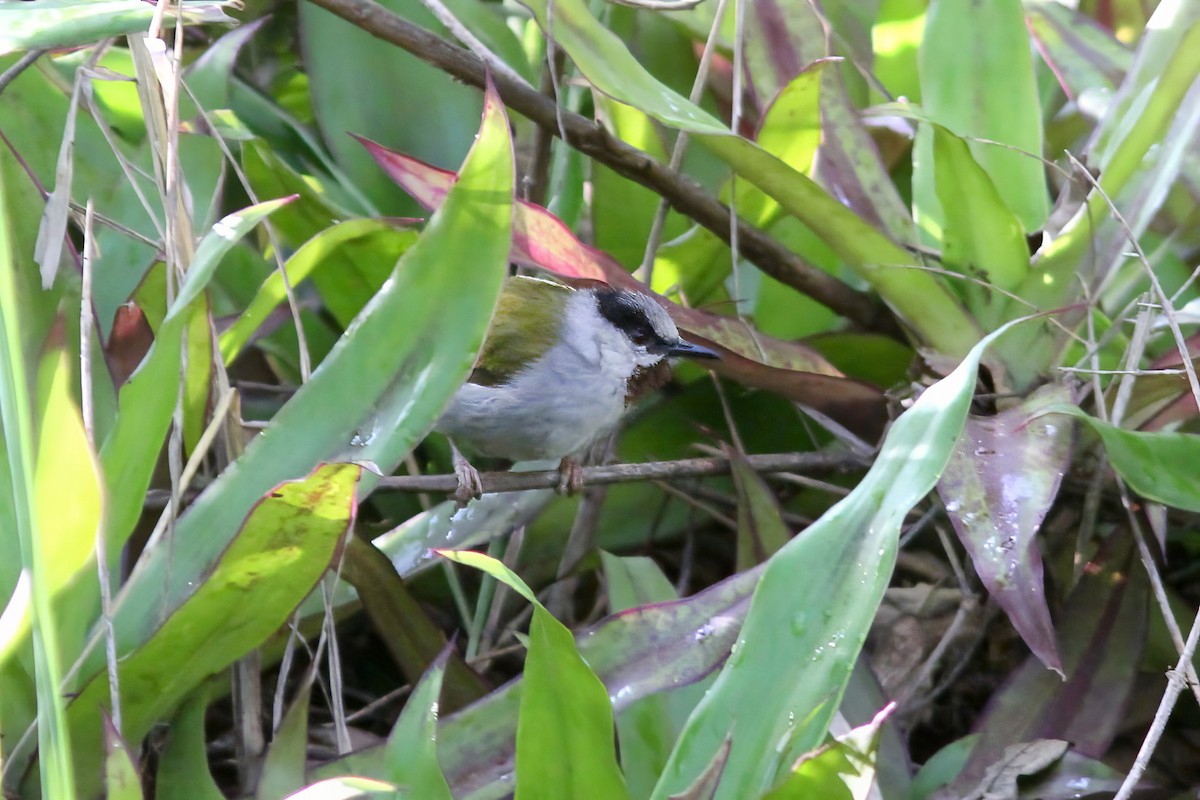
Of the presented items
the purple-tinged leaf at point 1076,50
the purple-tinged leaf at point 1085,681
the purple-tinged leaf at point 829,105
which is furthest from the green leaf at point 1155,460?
the purple-tinged leaf at point 1076,50

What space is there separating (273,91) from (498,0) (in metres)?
0.68

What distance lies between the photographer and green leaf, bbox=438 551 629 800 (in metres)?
1.42

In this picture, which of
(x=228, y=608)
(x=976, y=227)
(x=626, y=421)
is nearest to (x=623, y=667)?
(x=228, y=608)

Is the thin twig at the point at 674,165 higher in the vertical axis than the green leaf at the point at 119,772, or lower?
higher

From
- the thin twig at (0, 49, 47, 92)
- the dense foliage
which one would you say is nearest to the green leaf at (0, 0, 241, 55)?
the dense foliage

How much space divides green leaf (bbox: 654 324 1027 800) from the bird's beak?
2.49ft

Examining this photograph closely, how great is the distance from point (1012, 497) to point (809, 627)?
502 mm

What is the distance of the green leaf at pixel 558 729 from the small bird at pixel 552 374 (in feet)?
2.95

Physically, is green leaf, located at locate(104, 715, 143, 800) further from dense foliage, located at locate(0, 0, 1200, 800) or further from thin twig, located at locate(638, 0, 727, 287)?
thin twig, located at locate(638, 0, 727, 287)

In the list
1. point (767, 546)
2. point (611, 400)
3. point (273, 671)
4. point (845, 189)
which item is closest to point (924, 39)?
point (845, 189)

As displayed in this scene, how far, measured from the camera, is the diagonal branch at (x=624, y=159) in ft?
7.09

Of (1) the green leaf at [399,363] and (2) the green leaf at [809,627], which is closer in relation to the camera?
(2) the green leaf at [809,627]

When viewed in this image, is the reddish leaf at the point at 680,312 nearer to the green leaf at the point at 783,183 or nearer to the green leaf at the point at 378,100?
the green leaf at the point at 783,183

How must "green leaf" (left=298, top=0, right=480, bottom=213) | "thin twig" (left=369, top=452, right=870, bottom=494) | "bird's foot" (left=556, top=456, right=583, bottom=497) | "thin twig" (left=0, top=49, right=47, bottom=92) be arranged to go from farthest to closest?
1. "green leaf" (left=298, top=0, right=480, bottom=213)
2. "bird's foot" (left=556, top=456, right=583, bottom=497)
3. "thin twig" (left=369, top=452, right=870, bottom=494)
4. "thin twig" (left=0, top=49, right=47, bottom=92)
